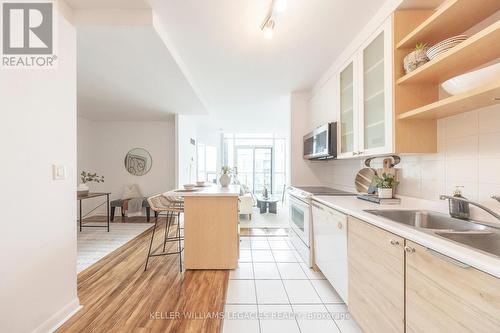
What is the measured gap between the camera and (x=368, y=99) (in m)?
1.99

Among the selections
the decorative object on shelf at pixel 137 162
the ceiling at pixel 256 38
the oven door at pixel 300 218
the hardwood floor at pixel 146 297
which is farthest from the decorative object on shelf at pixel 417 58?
the decorative object on shelf at pixel 137 162

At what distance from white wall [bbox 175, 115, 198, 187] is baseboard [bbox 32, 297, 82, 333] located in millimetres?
3097

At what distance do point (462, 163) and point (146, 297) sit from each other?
2.70 meters

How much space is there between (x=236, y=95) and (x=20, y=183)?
3.17m

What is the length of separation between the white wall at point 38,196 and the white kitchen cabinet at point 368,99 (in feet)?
8.14

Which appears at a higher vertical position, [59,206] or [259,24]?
[259,24]

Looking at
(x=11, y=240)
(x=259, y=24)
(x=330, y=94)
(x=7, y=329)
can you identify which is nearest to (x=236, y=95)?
(x=330, y=94)

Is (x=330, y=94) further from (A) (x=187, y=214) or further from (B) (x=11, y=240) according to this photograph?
(B) (x=11, y=240)

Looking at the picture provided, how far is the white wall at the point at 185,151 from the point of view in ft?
15.8

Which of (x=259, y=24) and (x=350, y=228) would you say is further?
(x=259, y=24)

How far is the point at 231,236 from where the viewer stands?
2541 millimetres

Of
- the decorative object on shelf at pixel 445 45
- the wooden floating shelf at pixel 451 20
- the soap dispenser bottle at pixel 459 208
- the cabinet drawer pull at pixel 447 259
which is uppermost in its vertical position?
the wooden floating shelf at pixel 451 20

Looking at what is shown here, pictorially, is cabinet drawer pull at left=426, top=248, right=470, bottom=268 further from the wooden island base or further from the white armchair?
the white armchair

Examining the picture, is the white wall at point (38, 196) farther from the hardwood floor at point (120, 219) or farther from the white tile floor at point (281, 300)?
the hardwood floor at point (120, 219)
